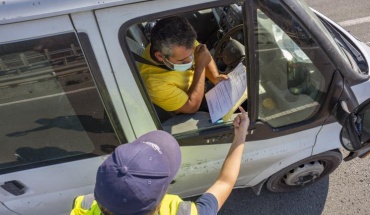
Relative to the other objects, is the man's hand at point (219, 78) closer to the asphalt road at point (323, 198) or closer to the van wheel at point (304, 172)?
the van wheel at point (304, 172)

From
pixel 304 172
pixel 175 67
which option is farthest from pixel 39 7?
pixel 304 172

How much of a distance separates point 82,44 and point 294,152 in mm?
1686

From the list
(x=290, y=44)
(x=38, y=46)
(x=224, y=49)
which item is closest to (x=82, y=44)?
(x=38, y=46)

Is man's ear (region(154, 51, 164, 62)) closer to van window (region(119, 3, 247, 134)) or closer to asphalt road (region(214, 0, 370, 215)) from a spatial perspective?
van window (region(119, 3, 247, 134))

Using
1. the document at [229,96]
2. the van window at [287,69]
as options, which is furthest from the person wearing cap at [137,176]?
the van window at [287,69]

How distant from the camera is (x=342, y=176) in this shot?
3.30 m

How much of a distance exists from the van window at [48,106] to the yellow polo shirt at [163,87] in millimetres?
393

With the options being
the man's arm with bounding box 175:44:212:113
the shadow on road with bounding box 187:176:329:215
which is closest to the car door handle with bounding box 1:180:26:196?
the man's arm with bounding box 175:44:212:113

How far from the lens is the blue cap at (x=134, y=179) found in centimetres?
131

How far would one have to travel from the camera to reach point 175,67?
7.23 ft

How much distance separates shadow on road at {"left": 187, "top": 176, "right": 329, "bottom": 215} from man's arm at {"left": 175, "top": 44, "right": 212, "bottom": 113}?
3.97ft

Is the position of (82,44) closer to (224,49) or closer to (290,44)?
(290,44)

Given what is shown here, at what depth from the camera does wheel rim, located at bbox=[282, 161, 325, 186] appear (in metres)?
2.81

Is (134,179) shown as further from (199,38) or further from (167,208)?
(199,38)
